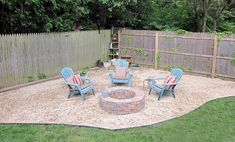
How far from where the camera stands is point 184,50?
12102 millimetres

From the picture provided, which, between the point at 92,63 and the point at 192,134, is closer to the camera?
the point at 192,134

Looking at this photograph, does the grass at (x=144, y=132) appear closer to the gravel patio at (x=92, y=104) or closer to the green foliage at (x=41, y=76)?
the gravel patio at (x=92, y=104)

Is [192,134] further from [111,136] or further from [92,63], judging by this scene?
[92,63]

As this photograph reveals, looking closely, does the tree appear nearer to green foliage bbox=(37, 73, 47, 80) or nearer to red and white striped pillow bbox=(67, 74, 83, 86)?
red and white striped pillow bbox=(67, 74, 83, 86)

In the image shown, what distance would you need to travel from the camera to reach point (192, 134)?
19.6 feet

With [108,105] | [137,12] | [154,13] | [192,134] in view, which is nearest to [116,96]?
[108,105]

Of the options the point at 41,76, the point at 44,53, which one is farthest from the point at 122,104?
the point at 44,53

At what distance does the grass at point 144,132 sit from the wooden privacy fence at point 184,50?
4685 mm

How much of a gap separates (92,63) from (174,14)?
6327 mm

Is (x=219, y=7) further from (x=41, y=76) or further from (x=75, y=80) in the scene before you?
(x=41, y=76)

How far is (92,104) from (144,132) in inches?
96.7

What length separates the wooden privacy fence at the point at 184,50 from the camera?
11.0m

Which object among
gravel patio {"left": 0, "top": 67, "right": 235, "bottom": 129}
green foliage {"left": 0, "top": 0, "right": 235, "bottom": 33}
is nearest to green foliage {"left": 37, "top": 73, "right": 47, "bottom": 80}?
gravel patio {"left": 0, "top": 67, "right": 235, "bottom": 129}

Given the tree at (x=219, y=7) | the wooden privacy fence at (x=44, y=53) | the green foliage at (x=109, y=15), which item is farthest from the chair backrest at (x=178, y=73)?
the tree at (x=219, y=7)
